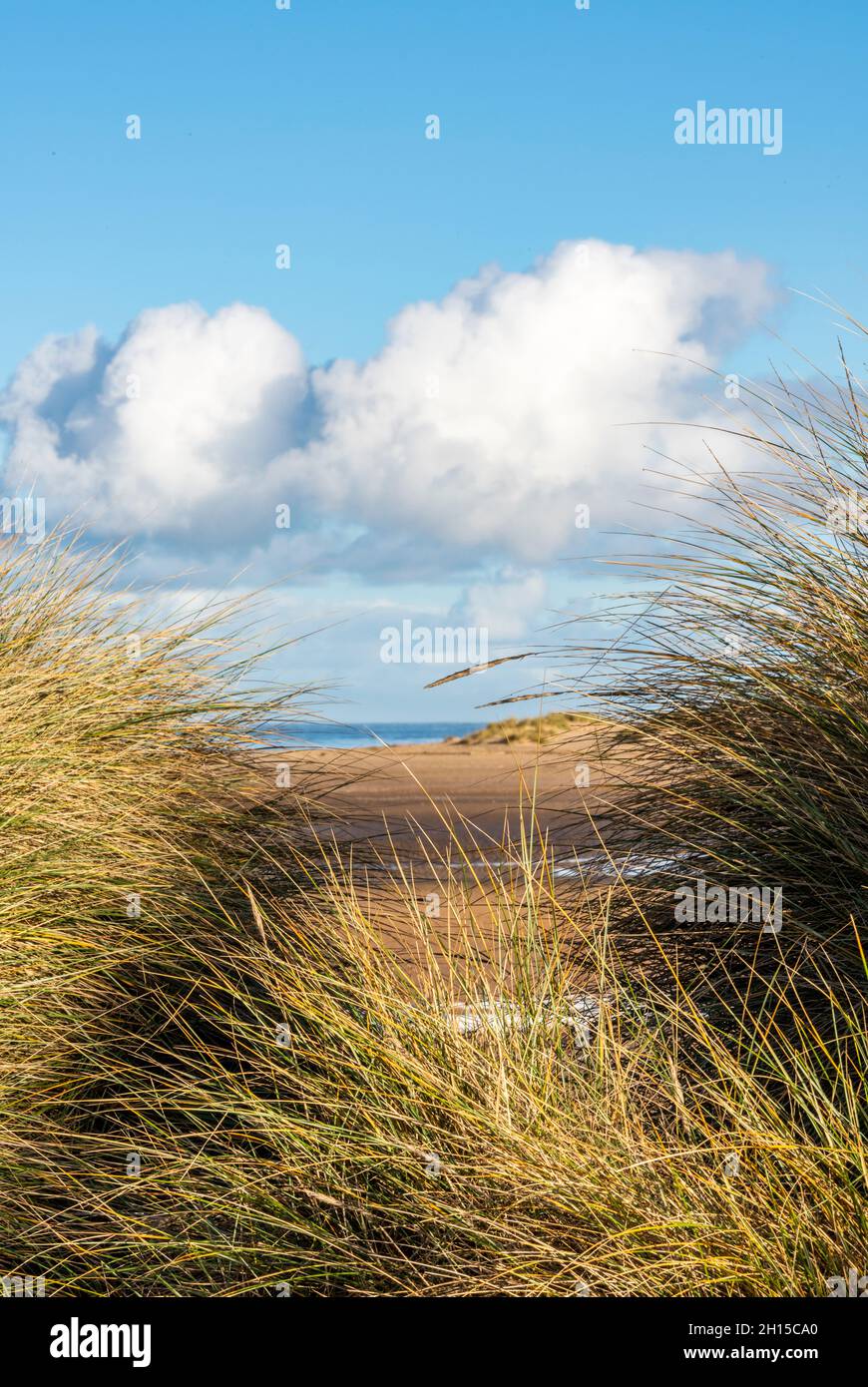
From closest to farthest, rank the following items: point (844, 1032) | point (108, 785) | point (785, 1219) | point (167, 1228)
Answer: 1. point (785, 1219)
2. point (167, 1228)
3. point (844, 1032)
4. point (108, 785)

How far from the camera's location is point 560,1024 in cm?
285

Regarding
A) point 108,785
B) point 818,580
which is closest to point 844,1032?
point 818,580

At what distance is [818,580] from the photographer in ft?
11.4

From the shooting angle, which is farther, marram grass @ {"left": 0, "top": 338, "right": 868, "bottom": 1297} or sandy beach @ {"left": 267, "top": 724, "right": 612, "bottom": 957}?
sandy beach @ {"left": 267, "top": 724, "right": 612, "bottom": 957}

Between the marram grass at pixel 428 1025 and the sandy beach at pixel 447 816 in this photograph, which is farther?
the sandy beach at pixel 447 816

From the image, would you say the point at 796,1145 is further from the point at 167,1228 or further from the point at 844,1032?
the point at 167,1228

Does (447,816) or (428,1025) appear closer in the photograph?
(428,1025)

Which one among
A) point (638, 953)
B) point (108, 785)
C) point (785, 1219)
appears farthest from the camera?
point (108, 785)

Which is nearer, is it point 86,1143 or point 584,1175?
point 584,1175

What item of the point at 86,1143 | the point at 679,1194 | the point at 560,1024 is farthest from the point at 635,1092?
the point at 86,1143

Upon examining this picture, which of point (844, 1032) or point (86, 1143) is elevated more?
point (844, 1032)

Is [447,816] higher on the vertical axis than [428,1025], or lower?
lower
